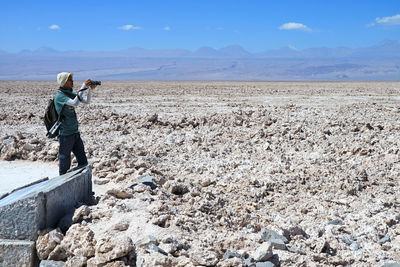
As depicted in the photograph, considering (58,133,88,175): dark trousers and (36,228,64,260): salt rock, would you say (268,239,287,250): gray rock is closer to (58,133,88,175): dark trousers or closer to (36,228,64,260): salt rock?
(36,228,64,260): salt rock

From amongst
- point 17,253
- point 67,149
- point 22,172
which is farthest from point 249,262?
point 22,172

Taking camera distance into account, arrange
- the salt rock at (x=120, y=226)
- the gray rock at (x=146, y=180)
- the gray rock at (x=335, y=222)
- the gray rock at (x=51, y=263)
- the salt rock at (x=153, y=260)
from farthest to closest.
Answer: the gray rock at (x=146, y=180) < the gray rock at (x=335, y=222) < the salt rock at (x=120, y=226) < the gray rock at (x=51, y=263) < the salt rock at (x=153, y=260)

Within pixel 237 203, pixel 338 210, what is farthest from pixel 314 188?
pixel 237 203

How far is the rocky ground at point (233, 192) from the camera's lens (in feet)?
13.7

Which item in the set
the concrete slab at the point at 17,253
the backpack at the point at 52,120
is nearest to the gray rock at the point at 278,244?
the concrete slab at the point at 17,253

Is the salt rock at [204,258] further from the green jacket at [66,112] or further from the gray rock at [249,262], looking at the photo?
the green jacket at [66,112]

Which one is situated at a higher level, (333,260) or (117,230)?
(117,230)

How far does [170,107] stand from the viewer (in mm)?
16359

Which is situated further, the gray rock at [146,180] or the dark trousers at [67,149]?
the gray rock at [146,180]

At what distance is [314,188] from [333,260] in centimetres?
241

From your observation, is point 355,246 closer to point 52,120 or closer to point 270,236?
point 270,236

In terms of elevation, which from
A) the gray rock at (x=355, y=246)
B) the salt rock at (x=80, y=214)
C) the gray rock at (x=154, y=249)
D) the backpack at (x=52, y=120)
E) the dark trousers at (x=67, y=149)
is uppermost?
the backpack at (x=52, y=120)

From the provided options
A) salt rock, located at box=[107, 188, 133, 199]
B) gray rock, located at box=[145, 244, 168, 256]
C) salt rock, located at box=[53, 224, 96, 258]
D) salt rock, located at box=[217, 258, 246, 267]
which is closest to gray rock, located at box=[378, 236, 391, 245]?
salt rock, located at box=[217, 258, 246, 267]

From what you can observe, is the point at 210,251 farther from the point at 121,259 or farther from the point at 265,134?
the point at 265,134
